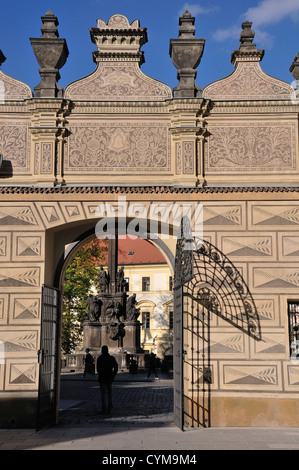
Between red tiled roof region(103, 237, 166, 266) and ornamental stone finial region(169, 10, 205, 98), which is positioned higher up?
red tiled roof region(103, 237, 166, 266)

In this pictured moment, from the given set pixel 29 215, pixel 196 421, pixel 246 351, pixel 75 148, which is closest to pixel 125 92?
pixel 75 148

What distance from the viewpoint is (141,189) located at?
10.8 metres

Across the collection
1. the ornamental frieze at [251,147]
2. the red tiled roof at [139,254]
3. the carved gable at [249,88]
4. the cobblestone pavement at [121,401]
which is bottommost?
the cobblestone pavement at [121,401]

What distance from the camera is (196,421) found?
997cm

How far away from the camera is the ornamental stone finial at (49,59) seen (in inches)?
440

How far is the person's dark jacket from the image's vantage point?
1235 cm

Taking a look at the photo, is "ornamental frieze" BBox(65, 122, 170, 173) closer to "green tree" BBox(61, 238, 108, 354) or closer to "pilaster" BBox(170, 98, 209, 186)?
"pilaster" BBox(170, 98, 209, 186)

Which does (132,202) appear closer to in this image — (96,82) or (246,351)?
(96,82)

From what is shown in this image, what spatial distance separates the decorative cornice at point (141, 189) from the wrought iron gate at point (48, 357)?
185 cm

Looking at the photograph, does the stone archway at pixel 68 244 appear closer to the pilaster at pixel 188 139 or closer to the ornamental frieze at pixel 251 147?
the pilaster at pixel 188 139

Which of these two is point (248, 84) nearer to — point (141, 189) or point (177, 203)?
point (177, 203)

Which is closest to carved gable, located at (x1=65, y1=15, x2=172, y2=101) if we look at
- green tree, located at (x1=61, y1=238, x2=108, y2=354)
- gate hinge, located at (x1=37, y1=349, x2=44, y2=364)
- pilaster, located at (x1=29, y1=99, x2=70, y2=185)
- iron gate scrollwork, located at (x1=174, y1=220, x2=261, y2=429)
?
pilaster, located at (x1=29, y1=99, x2=70, y2=185)

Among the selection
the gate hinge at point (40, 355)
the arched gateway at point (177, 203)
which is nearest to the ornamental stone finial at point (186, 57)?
the arched gateway at point (177, 203)

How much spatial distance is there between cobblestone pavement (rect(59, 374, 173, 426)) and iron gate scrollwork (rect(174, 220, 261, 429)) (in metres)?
0.97
